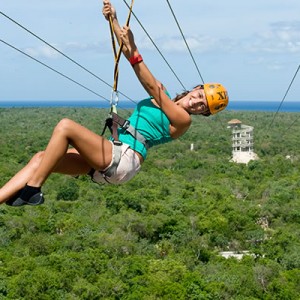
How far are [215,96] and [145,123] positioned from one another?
0.53 meters

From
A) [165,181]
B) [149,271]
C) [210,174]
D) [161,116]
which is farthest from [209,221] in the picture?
[161,116]

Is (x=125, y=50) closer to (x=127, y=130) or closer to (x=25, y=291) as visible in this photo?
(x=127, y=130)

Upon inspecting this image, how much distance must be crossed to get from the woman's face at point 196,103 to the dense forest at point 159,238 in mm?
13401

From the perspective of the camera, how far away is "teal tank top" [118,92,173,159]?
15.0 feet

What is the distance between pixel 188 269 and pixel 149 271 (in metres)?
2.36

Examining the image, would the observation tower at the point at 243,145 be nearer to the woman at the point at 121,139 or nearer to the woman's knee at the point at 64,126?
the woman at the point at 121,139

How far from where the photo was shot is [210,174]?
45344 millimetres

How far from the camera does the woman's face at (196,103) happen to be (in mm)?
4637

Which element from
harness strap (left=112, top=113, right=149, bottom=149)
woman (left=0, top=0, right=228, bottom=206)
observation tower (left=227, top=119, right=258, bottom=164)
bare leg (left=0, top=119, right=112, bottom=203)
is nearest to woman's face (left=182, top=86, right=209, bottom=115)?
woman (left=0, top=0, right=228, bottom=206)

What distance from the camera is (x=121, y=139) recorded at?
14.9 ft

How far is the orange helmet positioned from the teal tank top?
0.33 meters

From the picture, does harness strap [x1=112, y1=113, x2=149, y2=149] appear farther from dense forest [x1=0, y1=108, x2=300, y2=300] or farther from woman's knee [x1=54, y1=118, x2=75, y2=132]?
dense forest [x1=0, y1=108, x2=300, y2=300]

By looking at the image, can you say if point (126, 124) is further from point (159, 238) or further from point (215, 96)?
point (159, 238)

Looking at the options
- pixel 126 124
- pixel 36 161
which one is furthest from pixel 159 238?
pixel 36 161
